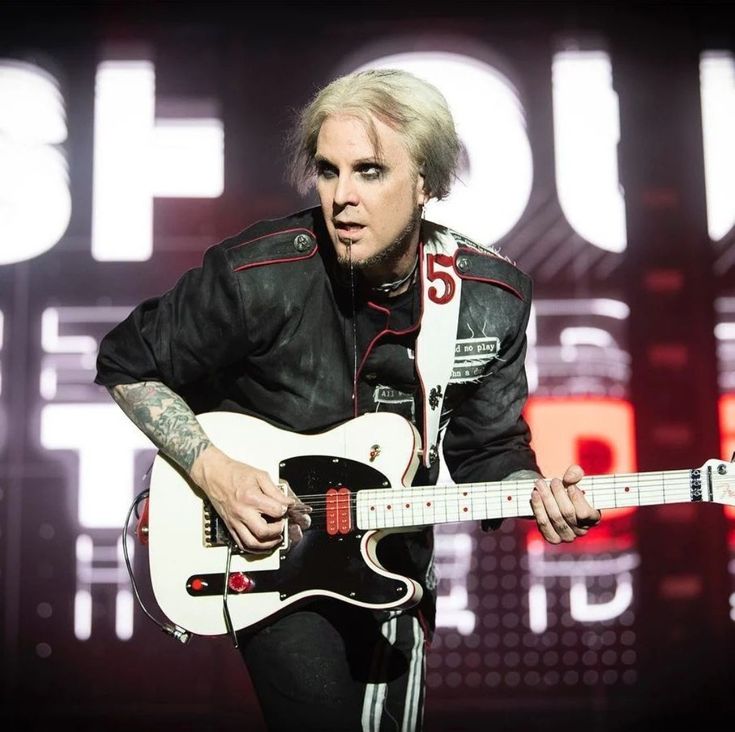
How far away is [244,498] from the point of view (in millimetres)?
2029

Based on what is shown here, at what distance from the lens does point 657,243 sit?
4.00 meters

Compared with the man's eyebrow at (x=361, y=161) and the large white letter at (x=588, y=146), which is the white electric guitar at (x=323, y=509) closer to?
the man's eyebrow at (x=361, y=161)

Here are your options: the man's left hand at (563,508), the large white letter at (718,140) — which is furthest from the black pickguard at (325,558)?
the large white letter at (718,140)

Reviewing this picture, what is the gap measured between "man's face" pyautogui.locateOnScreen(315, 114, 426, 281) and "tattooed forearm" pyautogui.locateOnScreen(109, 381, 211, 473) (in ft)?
1.67

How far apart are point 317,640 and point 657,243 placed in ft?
8.56

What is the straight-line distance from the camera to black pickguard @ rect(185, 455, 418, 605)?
2.04 metres

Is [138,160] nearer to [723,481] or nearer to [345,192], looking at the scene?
[345,192]

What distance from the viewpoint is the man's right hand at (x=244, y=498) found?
2.02 m

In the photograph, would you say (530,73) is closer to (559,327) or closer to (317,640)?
(559,327)

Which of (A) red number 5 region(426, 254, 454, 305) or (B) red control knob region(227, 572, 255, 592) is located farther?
(A) red number 5 region(426, 254, 454, 305)

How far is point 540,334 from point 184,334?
7.03 feet

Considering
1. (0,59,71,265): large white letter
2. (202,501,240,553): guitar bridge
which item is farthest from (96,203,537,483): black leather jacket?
(0,59,71,265): large white letter

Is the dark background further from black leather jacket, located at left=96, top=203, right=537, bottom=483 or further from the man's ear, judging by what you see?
the man's ear

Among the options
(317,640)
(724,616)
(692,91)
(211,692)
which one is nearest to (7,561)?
(211,692)
